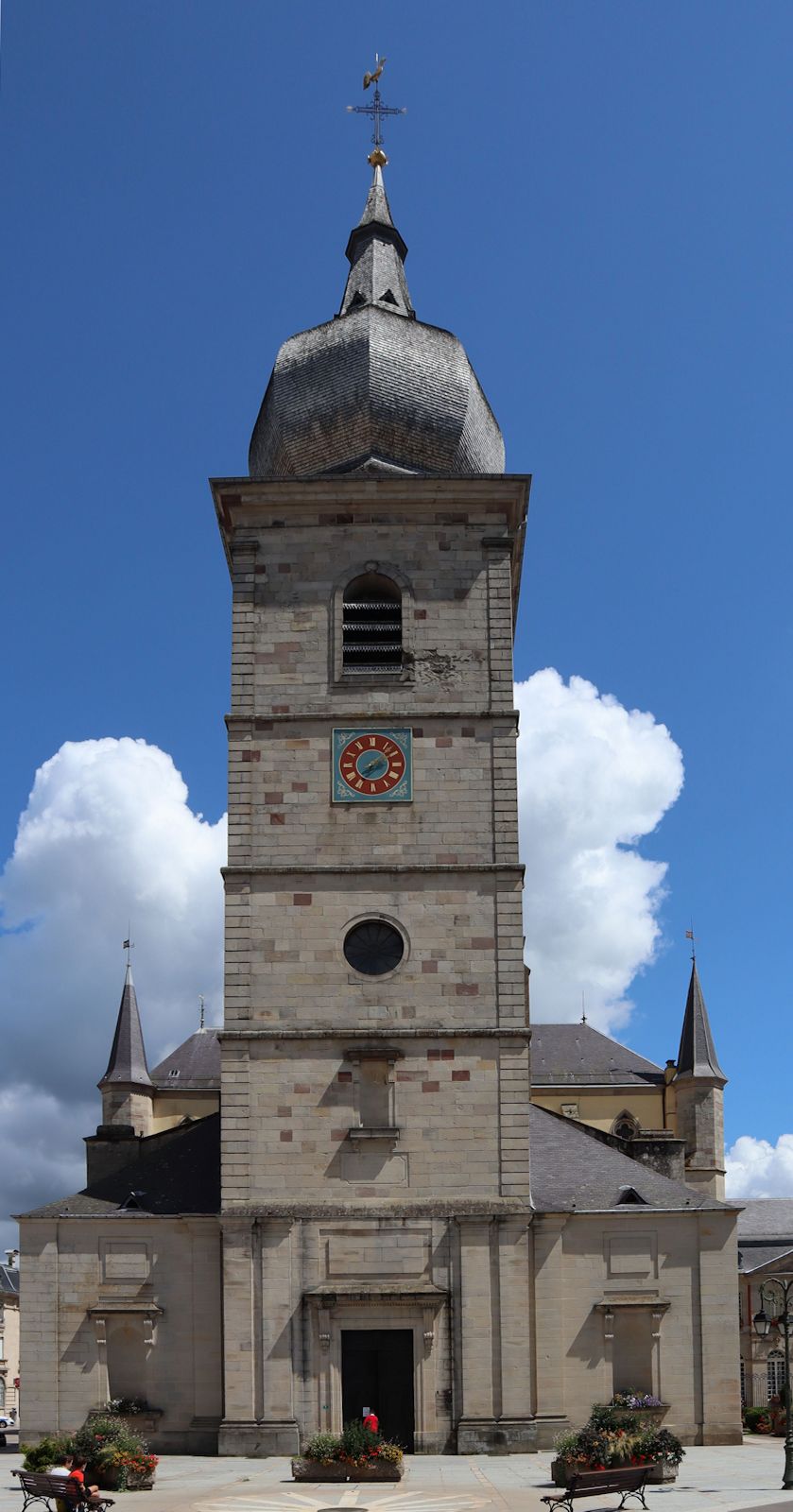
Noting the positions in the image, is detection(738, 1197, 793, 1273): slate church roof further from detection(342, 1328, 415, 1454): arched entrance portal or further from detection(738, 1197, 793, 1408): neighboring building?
detection(342, 1328, 415, 1454): arched entrance portal

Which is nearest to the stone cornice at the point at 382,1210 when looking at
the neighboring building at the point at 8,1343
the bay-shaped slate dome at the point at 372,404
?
the bay-shaped slate dome at the point at 372,404

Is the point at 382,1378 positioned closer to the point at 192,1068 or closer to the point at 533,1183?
the point at 533,1183

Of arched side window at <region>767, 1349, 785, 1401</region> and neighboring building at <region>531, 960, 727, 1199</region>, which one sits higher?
neighboring building at <region>531, 960, 727, 1199</region>

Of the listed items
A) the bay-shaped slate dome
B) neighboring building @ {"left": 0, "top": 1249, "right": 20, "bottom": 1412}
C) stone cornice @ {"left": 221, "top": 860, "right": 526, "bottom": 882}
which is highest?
the bay-shaped slate dome

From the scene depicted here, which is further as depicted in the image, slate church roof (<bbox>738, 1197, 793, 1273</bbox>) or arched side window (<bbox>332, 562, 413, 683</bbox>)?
slate church roof (<bbox>738, 1197, 793, 1273</bbox>)

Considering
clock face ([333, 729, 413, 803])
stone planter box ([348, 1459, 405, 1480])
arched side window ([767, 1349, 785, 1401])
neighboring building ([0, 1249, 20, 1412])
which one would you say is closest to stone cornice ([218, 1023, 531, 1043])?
clock face ([333, 729, 413, 803])

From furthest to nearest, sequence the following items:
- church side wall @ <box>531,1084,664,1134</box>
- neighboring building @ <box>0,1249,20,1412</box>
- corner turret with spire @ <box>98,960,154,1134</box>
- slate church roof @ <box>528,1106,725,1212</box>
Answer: neighboring building @ <box>0,1249,20,1412</box>, church side wall @ <box>531,1084,664,1134</box>, corner turret with spire @ <box>98,960,154,1134</box>, slate church roof @ <box>528,1106,725,1212</box>

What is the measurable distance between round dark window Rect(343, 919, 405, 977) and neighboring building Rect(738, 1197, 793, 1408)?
3267cm

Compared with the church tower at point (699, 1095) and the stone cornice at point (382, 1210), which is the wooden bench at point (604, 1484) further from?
the church tower at point (699, 1095)

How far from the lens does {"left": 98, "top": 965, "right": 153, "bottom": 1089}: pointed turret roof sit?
52.5 metres

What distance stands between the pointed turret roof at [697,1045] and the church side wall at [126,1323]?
2962 centimetres

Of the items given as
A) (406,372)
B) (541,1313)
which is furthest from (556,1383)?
(406,372)

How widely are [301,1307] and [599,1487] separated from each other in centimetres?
1026

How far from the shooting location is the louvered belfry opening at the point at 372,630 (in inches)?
1307
